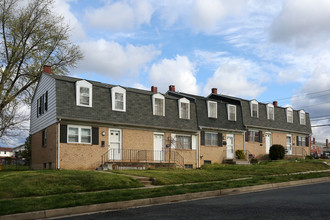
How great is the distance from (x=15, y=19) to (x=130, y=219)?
24.9m

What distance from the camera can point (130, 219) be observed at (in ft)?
27.9

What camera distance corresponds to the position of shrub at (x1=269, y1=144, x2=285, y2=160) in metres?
32.8

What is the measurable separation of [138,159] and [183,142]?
15.4ft

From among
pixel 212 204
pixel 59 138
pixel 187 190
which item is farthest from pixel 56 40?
pixel 212 204

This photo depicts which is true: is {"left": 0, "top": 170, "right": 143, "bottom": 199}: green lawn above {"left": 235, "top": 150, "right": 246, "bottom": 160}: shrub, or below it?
below

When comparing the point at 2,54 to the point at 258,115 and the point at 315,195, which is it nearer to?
the point at 258,115

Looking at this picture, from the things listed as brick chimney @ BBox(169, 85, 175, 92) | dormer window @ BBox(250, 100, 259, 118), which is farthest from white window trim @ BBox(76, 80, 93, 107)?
dormer window @ BBox(250, 100, 259, 118)

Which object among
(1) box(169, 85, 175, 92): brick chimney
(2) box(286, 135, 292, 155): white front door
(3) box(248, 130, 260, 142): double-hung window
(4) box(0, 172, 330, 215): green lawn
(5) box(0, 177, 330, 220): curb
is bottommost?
(5) box(0, 177, 330, 220): curb

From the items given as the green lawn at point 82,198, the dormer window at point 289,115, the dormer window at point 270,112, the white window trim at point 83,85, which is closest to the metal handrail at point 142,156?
the white window trim at point 83,85

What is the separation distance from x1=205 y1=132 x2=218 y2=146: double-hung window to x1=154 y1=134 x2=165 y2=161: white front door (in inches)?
187

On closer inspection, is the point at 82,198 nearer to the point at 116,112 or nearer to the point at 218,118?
the point at 116,112

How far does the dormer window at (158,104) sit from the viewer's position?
82.5ft

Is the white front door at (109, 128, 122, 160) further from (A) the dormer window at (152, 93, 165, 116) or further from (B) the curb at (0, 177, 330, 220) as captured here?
(B) the curb at (0, 177, 330, 220)

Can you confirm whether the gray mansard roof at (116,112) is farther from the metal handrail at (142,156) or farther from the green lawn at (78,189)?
the green lawn at (78,189)
